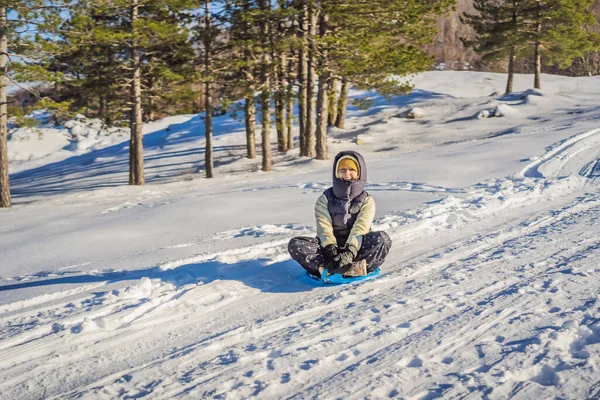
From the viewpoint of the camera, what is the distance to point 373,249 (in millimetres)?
5375

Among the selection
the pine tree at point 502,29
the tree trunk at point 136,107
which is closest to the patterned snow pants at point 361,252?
the tree trunk at point 136,107

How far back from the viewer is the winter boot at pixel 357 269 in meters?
5.23

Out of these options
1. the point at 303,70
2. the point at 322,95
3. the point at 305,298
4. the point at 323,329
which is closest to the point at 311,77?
the point at 303,70

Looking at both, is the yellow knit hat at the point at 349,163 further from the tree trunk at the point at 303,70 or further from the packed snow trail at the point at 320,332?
the tree trunk at the point at 303,70

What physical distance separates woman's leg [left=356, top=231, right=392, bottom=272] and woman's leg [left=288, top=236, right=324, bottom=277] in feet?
1.39

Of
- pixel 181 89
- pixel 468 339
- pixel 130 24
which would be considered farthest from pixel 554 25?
pixel 468 339

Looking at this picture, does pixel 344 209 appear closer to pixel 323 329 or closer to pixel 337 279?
pixel 337 279

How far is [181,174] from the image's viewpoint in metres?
22.4

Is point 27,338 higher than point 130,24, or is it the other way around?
point 130,24

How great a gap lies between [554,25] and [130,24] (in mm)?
24094

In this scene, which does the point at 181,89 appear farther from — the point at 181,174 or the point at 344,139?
the point at 344,139

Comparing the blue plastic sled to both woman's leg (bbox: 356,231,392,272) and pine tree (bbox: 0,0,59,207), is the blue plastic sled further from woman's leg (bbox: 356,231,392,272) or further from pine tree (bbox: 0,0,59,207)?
pine tree (bbox: 0,0,59,207)

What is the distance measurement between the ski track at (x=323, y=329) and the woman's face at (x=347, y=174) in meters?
1.12

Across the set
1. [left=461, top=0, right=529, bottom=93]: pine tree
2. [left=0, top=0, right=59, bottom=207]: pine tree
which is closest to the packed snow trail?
[left=0, top=0, right=59, bottom=207]: pine tree
